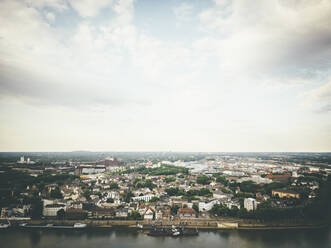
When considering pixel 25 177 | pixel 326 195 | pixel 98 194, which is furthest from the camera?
pixel 25 177

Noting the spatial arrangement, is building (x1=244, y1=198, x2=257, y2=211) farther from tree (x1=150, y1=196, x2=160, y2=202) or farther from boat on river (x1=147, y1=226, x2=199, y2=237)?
tree (x1=150, y1=196, x2=160, y2=202)

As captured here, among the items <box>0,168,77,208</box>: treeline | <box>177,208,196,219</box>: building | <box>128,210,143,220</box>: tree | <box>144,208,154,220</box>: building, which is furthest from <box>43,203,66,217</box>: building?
<box>177,208,196,219</box>: building

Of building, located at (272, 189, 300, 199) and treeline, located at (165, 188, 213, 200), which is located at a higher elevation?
building, located at (272, 189, 300, 199)

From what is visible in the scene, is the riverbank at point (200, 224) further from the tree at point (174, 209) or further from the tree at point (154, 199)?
the tree at point (154, 199)

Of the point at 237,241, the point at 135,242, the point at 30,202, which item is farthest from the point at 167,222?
the point at 30,202

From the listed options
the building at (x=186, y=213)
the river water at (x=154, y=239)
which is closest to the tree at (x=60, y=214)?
the river water at (x=154, y=239)

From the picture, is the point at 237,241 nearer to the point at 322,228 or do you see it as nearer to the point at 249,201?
the point at 249,201

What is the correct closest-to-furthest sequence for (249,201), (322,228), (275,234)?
(275,234)
(322,228)
(249,201)
